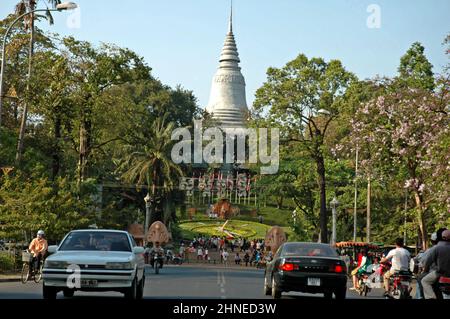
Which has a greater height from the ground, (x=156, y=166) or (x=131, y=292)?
(x=156, y=166)

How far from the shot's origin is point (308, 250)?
21.7m

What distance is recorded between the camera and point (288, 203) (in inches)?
4609

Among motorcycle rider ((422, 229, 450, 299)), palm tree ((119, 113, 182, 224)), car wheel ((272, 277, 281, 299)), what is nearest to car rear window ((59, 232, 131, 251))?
car wheel ((272, 277, 281, 299))

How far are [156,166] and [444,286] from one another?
188ft

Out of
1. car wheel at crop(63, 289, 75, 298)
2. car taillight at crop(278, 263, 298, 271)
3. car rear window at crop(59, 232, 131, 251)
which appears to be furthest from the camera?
car taillight at crop(278, 263, 298, 271)

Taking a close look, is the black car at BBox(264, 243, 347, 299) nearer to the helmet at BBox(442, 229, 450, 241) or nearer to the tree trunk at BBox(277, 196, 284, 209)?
the helmet at BBox(442, 229, 450, 241)

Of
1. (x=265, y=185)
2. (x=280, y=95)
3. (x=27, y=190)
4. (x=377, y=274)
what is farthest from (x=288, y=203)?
(x=377, y=274)

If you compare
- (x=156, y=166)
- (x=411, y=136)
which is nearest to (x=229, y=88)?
(x=156, y=166)

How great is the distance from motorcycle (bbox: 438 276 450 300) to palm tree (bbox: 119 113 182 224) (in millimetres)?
55539

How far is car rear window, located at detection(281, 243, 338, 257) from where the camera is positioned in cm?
2150

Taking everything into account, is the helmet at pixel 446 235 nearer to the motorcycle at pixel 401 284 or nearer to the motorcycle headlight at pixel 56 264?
the motorcycle at pixel 401 284

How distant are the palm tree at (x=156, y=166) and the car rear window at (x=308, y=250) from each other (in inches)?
1953

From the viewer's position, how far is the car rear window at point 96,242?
63.3 ft

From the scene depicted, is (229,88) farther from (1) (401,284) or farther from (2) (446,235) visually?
(2) (446,235)
